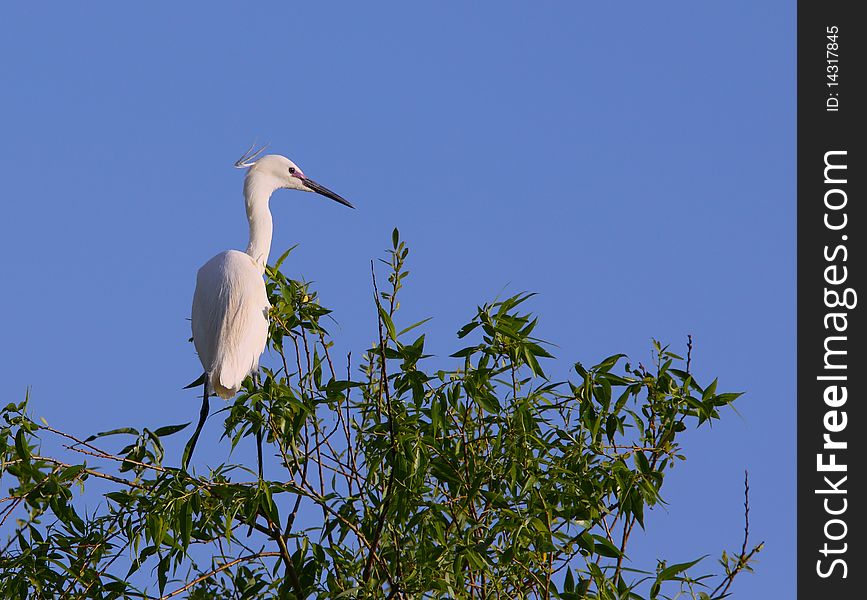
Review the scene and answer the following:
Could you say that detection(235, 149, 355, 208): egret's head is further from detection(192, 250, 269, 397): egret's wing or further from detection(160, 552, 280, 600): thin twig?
detection(160, 552, 280, 600): thin twig

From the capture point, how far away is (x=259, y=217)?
603 centimetres

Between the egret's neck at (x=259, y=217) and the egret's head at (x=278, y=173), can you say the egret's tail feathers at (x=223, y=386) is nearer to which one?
the egret's neck at (x=259, y=217)

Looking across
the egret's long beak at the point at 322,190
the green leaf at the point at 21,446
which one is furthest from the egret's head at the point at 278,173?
the green leaf at the point at 21,446

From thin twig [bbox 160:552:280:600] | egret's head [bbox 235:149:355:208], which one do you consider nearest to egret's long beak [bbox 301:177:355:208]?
egret's head [bbox 235:149:355:208]

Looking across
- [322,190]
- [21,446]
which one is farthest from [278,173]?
[21,446]

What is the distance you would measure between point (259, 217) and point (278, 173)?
1.34 feet

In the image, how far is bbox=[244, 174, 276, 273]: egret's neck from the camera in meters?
5.96

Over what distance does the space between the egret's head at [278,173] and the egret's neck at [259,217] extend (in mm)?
30

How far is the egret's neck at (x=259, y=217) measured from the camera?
19.6 feet

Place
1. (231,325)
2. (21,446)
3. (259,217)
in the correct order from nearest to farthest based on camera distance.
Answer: (21,446)
(231,325)
(259,217)

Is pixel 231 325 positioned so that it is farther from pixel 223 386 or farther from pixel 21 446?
pixel 21 446

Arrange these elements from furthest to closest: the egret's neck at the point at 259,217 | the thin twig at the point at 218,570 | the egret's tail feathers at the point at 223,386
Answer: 1. the egret's neck at the point at 259,217
2. the egret's tail feathers at the point at 223,386
3. the thin twig at the point at 218,570
